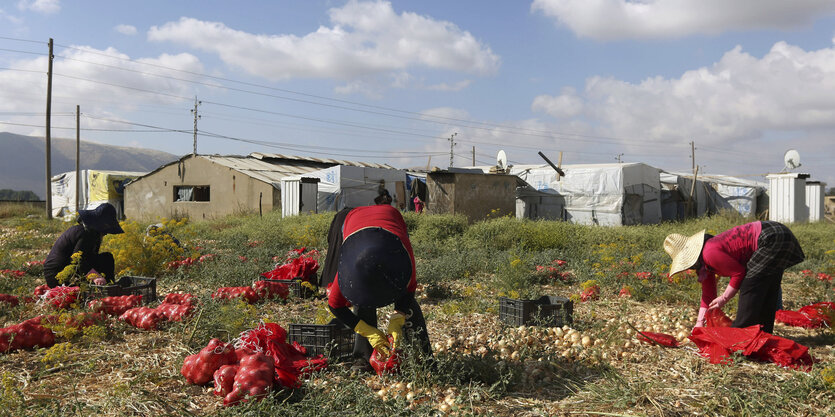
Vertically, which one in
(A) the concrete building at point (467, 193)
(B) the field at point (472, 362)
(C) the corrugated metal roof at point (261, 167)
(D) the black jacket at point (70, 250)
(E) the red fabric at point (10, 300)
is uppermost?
(C) the corrugated metal roof at point (261, 167)

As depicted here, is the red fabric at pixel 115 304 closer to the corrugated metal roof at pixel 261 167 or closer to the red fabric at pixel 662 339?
the red fabric at pixel 662 339

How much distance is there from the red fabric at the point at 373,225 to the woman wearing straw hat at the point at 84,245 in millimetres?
3545

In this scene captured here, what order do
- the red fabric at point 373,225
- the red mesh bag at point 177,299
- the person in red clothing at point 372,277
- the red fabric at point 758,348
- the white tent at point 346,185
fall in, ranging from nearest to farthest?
the person in red clothing at point 372,277 < the red fabric at point 373,225 < the red fabric at point 758,348 < the red mesh bag at point 177,299 < the white tent at point 346,185

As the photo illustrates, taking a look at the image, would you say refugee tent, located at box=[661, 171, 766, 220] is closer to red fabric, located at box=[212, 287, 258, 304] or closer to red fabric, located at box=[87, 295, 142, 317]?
red fabric, located at box=[212, 287, 258, 304]

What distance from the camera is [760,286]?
4.26 meters

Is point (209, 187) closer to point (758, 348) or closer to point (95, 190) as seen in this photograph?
point (95, 190)

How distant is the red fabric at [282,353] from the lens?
3354 millimetres

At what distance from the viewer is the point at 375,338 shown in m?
3.49

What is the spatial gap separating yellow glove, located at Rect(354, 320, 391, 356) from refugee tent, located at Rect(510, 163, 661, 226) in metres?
18.1

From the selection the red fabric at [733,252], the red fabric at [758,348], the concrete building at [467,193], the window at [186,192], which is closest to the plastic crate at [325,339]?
the red fabric at [758,348]

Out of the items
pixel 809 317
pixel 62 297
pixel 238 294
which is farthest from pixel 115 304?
pixel 809 317

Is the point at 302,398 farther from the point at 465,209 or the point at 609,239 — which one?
the point at 465,209

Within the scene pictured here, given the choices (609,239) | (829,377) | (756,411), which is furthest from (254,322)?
(609,239)

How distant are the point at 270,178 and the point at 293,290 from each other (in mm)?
17565
